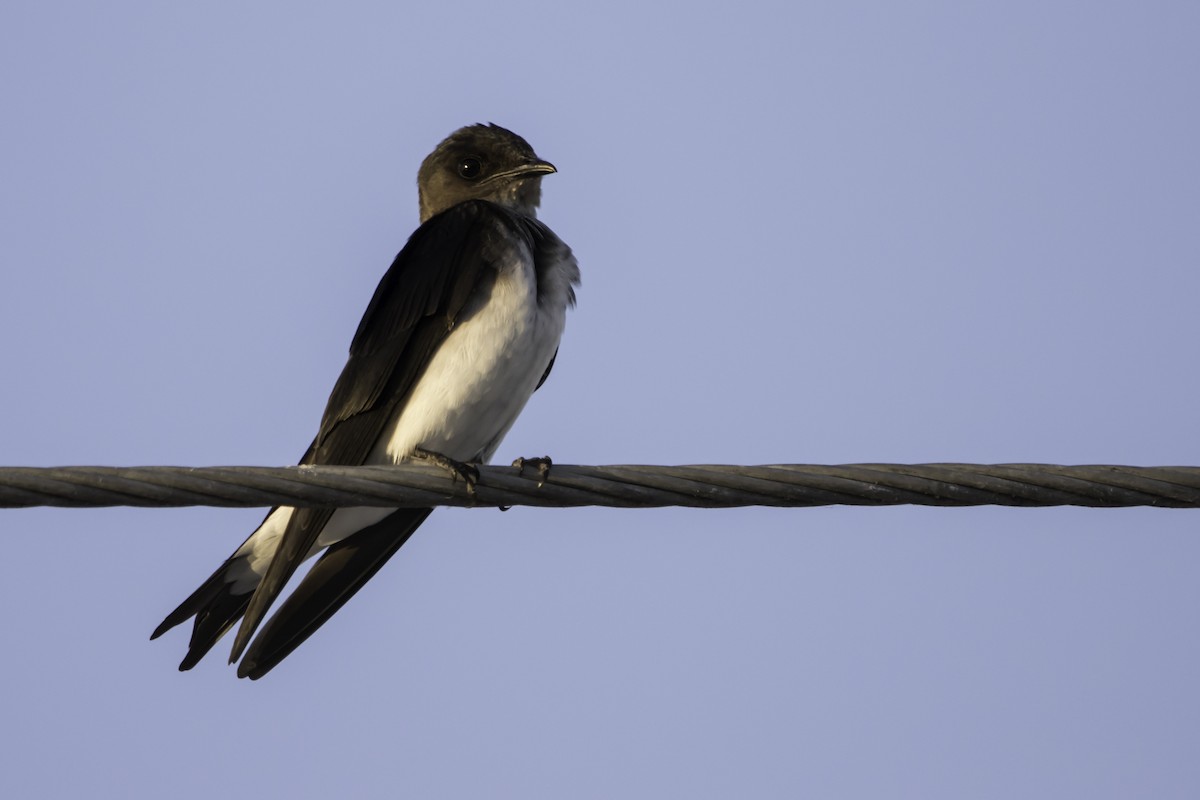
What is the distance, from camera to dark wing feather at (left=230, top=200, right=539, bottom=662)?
6.15m

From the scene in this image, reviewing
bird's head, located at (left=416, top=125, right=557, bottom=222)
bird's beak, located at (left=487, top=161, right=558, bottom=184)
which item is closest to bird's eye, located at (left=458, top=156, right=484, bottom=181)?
bird's head, located at (left=416, top=125, right=557, bottom=222)

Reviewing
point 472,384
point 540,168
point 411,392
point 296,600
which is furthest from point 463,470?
point 540,168

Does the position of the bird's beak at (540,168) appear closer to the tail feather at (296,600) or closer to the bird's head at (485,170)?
the bird's head at (485,170)

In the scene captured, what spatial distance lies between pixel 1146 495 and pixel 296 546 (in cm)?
295

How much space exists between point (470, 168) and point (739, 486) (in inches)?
164

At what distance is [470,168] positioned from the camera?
8.02 meters

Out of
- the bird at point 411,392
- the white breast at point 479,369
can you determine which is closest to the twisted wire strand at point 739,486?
the bird at point 411,392

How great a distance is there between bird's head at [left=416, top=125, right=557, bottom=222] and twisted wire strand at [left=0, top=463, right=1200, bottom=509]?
11.8 ft

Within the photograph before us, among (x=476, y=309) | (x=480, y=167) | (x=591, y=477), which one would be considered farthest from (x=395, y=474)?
(x=480, y=167)

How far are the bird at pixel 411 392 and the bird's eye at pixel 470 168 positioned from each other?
1.41 meters

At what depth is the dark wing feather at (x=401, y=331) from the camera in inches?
242

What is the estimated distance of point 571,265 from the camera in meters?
6.77

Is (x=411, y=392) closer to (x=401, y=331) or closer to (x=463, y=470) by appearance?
(x=401, y=331)

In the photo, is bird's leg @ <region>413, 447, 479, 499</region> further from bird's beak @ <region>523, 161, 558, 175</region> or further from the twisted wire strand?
bird's beak @ <region>523, 161, 558, 175</region>
